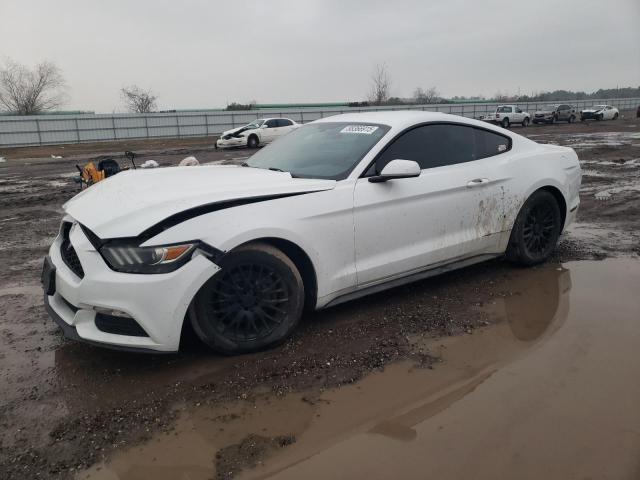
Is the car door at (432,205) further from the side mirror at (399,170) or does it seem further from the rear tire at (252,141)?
the rear tire at (252,141)

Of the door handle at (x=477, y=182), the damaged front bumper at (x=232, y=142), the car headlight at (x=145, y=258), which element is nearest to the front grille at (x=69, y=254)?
the car headlight at (x=145, y=258)

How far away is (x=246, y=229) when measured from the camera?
3.06m

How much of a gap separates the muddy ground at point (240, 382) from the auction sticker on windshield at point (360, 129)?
139cm

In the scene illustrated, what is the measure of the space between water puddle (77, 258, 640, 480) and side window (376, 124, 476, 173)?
1.44 meters

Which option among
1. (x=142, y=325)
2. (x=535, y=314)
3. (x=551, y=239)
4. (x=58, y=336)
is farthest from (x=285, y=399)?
(x=551, y=239)

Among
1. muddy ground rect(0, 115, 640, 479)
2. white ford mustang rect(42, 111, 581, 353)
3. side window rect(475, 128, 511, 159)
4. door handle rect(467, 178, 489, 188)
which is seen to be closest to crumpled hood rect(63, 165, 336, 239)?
white ford mustang rect(42, 111, 581, 353)

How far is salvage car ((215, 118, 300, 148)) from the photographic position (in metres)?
23.8

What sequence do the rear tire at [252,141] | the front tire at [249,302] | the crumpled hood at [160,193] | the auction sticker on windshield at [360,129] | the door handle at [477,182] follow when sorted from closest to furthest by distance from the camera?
the crumpled hood at [160,193] < the front tire at [249,302] < the auction sticker on windshield at [360,129] < the door handle at [477,182] < the rear tire at [252,141]

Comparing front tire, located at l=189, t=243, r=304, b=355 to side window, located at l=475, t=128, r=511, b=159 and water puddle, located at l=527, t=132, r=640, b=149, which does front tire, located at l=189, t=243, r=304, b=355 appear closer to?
side window, located at l=475, t=128, r=511, b=159

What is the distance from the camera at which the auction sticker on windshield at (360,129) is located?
159 inches

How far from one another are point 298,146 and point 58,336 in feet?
7.91

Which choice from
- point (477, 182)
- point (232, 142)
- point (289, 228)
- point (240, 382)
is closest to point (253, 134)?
point (232, 142)

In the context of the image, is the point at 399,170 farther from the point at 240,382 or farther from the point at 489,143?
the point at 240,382

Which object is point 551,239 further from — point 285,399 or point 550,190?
point 285,399
